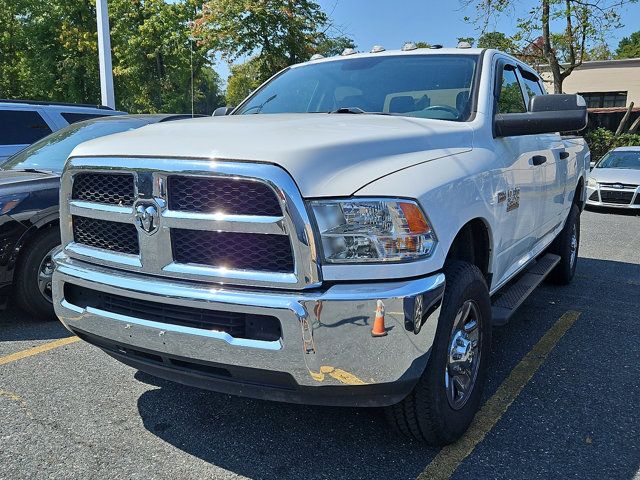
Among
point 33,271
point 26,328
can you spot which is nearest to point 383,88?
point 33,271

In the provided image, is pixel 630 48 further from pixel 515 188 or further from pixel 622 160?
pixel 515 188

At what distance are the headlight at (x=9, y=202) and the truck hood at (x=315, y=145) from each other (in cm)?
183

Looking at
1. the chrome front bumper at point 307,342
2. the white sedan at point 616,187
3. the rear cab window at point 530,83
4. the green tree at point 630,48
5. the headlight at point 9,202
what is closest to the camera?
the chrome front bumper at point 307,342

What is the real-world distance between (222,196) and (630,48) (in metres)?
75.3

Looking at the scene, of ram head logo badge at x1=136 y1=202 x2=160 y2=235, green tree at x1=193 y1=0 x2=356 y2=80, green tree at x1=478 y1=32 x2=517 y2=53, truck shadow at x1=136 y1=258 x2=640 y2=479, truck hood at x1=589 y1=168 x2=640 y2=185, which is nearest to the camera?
ram head logo badge at x1=136 y1=202 x2=160 y2=235

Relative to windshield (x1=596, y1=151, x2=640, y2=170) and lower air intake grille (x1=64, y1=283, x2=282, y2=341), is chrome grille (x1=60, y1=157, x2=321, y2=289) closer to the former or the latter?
lower air intake grille (x1=64, y1=283, x2=282, y2=341)

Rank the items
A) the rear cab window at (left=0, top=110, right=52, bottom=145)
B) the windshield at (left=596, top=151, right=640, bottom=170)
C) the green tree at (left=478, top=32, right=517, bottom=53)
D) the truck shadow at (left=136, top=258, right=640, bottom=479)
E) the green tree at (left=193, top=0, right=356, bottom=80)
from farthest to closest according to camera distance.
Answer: the green tree at (left=478, top=32, right=517, bottom=53), the green tree at (left=193, top=0, right=356, bottom=80), the windshield at (left=596, top=151, right=640, bottom=170), the rear cab window at (left=0, top=110, right=52, bottom=145), the truck shadow at (left=136, top=258, right=640, bottom=479)

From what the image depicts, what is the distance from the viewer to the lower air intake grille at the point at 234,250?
A: 7.24 ft

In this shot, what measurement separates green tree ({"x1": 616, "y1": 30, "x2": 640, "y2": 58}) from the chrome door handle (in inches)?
2555

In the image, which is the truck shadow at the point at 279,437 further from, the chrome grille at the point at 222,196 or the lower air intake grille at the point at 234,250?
the chrome grille at the point at 222,196

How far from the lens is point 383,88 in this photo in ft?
11.9

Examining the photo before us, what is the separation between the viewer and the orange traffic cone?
6.97 ft

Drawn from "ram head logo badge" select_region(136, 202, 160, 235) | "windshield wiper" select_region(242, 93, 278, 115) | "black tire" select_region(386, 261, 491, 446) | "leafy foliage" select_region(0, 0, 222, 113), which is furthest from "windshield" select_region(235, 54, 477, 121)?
"leafy foliage" select_region(0, 0, 222, 113)

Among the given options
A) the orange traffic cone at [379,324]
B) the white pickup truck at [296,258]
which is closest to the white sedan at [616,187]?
the white pickup truck at [296,258]
